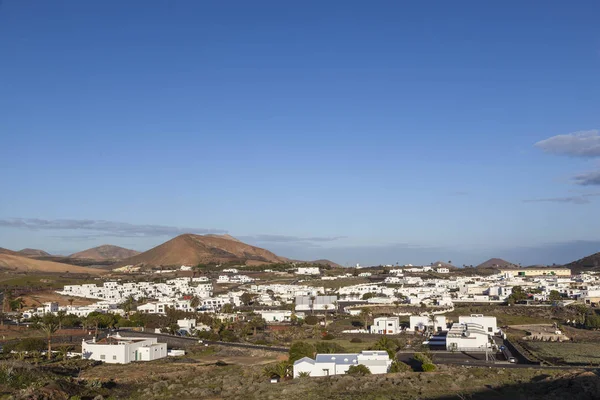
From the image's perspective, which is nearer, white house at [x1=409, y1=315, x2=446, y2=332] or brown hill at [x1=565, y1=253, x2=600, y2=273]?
white house at [x1=409, y1=315, x2=446, y2=332]

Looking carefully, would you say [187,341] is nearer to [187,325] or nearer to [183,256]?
[187,325]

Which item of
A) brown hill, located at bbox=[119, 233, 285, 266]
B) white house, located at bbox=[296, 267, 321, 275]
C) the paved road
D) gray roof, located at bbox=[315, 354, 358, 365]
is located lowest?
the paved road

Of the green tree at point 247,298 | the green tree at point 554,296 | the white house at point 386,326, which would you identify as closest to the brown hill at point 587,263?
the green tree at point 554,296

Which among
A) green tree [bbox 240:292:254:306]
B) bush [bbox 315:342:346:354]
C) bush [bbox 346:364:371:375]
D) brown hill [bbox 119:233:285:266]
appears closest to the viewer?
bush [bbox 346:364:371:375]

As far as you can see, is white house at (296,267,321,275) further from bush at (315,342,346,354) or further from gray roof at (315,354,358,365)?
gray roof at (315,354,358,365)

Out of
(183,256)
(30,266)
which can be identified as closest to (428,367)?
(30,266)

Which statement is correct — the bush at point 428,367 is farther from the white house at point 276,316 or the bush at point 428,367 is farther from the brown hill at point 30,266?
the brown hill at point 30,266

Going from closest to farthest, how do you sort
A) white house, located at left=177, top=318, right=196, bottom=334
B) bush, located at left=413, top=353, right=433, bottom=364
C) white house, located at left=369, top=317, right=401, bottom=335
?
bush, located at left=413, top=353, right=433, bottom=364 < white house, located at left=369, top=317, right=401, bottom=335 < white house, located at left=177, top=318, right=196, bottom=334

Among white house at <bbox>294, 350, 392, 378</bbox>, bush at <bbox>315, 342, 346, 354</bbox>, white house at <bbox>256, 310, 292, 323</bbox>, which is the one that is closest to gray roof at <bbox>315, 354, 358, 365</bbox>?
white house at <bbox>294, 350, 392, 378</bbox>
